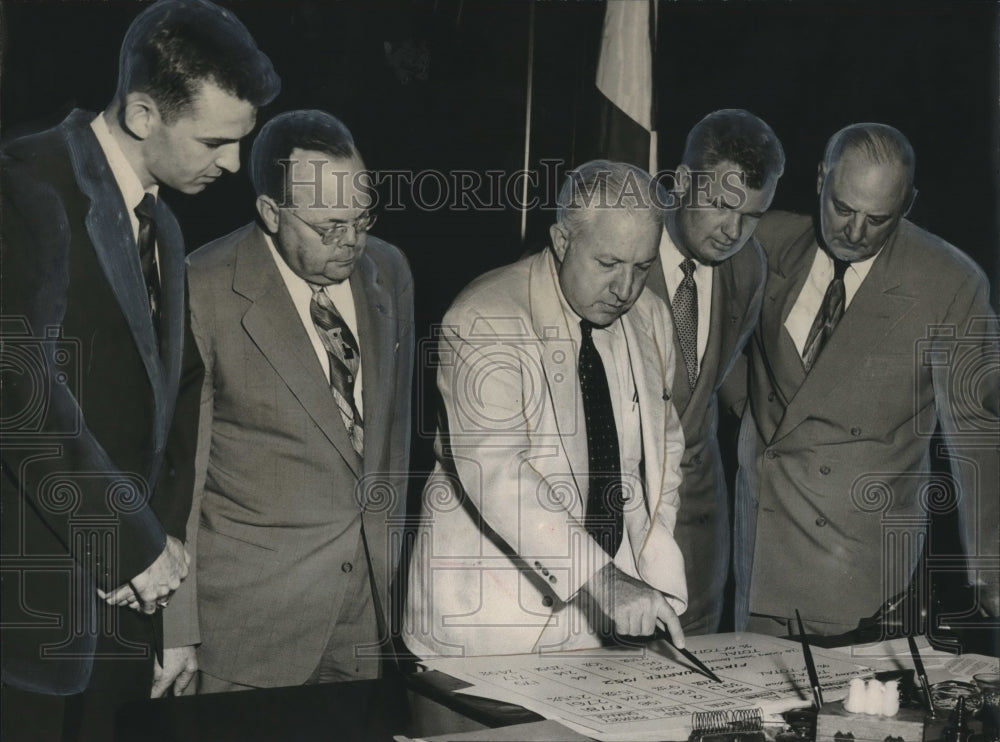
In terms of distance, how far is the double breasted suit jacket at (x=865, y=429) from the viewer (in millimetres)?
3834

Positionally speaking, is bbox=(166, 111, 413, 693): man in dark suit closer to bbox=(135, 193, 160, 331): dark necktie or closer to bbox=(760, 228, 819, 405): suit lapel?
bbox=(135, 193, 160, 331): dark necktie

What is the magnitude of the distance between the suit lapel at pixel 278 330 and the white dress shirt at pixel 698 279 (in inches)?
44.1

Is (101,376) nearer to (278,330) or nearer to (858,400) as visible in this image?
(278,330)

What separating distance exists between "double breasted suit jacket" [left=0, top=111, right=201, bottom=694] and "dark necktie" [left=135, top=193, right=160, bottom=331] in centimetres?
2

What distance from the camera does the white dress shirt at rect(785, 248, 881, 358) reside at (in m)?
3.85

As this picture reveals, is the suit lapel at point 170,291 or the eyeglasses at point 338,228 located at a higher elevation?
the eyeglasses at point 338,228

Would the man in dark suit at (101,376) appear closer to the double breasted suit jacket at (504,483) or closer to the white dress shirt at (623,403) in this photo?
the double breasted suit jacket at (504,483)

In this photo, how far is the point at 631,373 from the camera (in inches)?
145

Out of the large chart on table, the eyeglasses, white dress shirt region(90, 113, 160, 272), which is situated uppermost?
white dress shirt region(90, 113, 160, 272)

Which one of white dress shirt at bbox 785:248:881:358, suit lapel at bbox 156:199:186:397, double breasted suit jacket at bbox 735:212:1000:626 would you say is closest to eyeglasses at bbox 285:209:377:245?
suit lapel at bbox 156:199:186:397

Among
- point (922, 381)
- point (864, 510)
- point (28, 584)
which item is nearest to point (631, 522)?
point (864, 510)

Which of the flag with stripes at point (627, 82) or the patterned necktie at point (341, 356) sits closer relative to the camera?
the patterned necktie at point (341, 356)

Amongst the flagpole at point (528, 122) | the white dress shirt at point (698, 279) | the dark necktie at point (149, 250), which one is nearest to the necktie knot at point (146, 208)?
the dark necktie at point (149, 250)

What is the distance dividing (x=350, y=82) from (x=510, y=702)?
183cm
